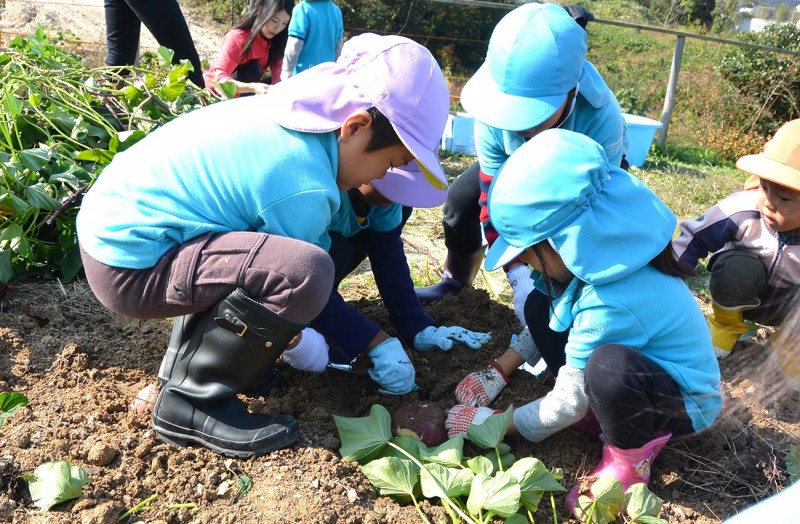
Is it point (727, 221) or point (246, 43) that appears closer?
point (727, 221)

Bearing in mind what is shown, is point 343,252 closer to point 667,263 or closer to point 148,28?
point 667,263

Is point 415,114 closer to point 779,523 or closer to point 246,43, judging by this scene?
point 779,523

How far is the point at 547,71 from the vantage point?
2111mm

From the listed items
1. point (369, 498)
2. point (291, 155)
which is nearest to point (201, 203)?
point (291, 155)

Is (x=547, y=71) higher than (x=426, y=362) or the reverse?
higher

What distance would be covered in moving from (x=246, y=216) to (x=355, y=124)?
343 mm

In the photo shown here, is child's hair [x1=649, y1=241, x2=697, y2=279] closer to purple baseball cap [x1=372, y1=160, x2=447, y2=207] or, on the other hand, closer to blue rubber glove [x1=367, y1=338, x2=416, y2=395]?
purple baseball cap [x1=372, y1=160, x2=447, y2=207]

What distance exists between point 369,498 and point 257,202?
735mm

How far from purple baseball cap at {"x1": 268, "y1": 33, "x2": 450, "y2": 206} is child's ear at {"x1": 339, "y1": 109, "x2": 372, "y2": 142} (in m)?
0.02

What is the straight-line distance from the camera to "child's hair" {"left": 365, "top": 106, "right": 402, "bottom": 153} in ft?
5.49

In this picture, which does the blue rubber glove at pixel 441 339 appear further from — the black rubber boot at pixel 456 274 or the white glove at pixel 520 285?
the black rubber boot at pixel 456 274

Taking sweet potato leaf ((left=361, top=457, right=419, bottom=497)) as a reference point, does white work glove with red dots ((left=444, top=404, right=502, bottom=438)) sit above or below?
below

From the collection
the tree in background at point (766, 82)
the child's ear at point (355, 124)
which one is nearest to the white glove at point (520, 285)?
the child's ear at point (355, 124)

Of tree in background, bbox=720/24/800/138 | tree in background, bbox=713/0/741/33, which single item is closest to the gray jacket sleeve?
tree in background, bbox=720/24/800/138
